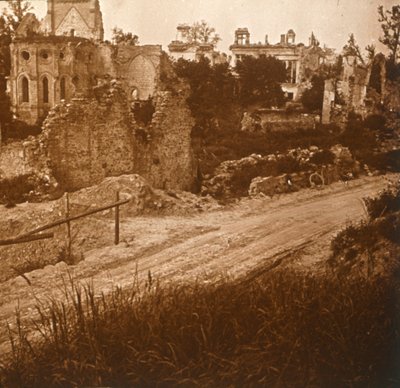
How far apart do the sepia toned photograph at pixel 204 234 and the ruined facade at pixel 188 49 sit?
0.03 metres

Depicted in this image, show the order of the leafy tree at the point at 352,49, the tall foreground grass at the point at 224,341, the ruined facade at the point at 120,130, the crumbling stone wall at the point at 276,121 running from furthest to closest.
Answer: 1. the crumbling stone wall at the point at 276,121
2. the ruined facade at the point at 120,130
3. the leafy tree at the point at 352,49
4. the tall foreground grass at the point at 224,341

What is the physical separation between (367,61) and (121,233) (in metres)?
2.82

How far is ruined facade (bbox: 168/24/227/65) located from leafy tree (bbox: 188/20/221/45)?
0.03 metres

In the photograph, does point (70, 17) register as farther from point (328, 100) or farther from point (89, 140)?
point (328, 100)

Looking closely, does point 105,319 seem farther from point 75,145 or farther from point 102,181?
point 75,145

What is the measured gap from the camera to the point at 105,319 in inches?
180

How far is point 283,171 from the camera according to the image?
5848 mm

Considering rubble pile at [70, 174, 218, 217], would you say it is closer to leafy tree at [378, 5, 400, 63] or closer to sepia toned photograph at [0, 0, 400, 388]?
sepia toned photograph at [0, 0, 400, 388]

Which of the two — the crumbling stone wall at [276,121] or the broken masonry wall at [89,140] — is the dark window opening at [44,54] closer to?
the crumbling stone wall at [276,121]

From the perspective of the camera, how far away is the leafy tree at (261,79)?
841cm

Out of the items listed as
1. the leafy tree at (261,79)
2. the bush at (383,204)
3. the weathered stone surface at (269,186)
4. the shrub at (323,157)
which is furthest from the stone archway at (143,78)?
the bush at (383,204)

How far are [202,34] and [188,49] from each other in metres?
0.66

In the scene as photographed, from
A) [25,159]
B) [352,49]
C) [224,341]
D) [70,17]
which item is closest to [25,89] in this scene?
[70,17]

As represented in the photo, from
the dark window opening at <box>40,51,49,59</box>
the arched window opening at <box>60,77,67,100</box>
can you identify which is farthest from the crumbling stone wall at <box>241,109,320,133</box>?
the dark window opening at <box>40,51,49,59</box>
